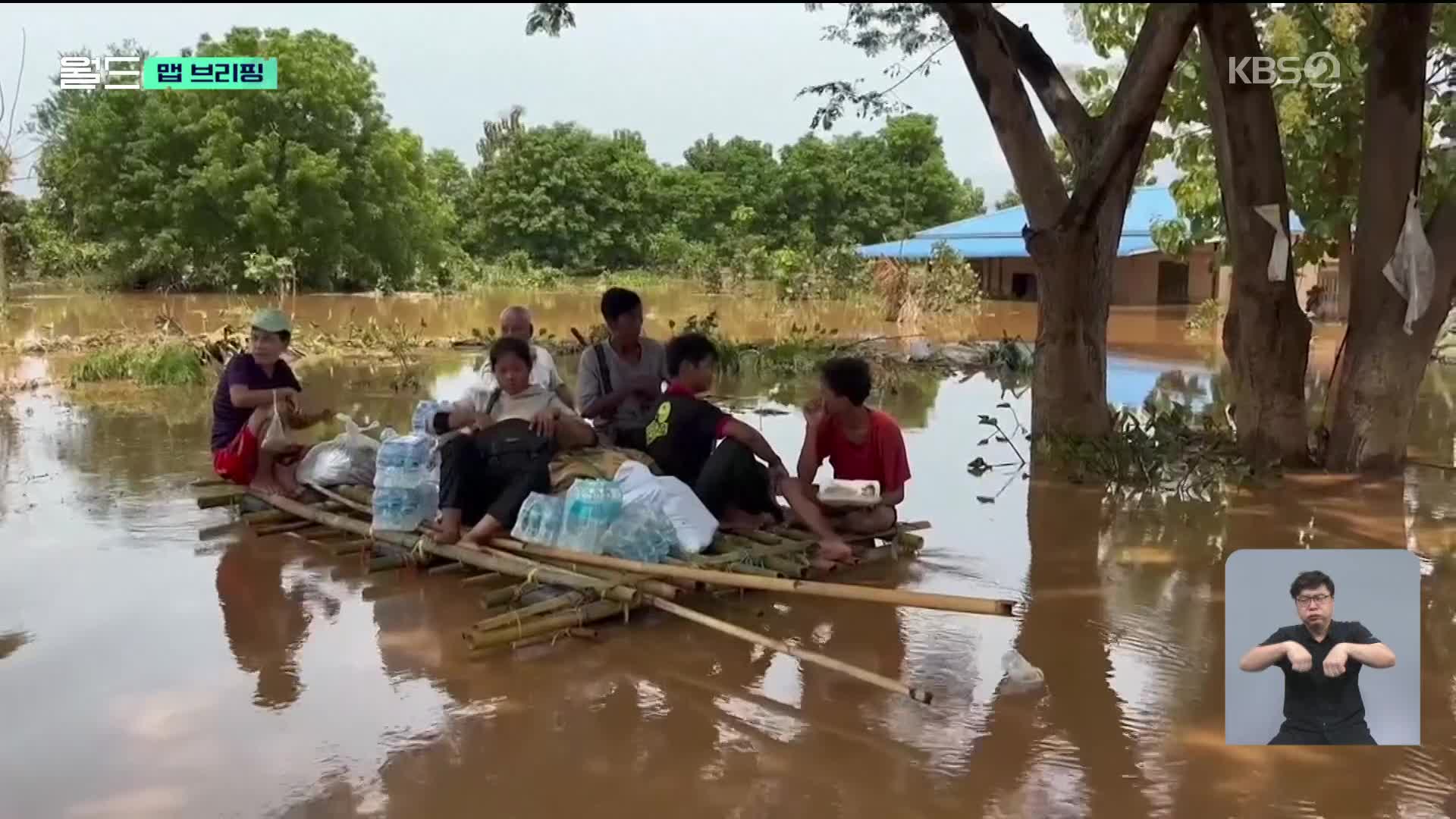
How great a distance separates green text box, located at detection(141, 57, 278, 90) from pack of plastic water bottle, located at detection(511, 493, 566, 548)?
13.0 m

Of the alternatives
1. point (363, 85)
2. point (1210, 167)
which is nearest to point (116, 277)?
point (363, 85)

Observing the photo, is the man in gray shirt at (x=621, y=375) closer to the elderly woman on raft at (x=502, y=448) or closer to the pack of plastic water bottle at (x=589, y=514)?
the elderly woman on raft at (x=502, y=448)

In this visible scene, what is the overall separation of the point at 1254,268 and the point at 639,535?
16.0ft

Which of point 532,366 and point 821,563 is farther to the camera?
point 532,366

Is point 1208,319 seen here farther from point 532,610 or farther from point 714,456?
point 532,610

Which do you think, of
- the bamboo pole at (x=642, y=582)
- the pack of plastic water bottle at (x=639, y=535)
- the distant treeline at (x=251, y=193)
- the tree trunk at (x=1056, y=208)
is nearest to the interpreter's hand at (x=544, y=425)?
the pack of plastic water bottle at (x=639, y=535)

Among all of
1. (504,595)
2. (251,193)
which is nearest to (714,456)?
(504,595)

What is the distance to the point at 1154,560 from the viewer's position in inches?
229

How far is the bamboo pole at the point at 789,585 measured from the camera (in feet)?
11.8

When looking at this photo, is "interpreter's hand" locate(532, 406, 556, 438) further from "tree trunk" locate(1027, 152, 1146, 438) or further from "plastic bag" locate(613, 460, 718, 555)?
"tree trunk" locate(1027, 152, 1146, 438)

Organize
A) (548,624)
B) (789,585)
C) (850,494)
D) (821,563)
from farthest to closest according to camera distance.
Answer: (850,494) < (821,563) < (548,624) < (789,585)

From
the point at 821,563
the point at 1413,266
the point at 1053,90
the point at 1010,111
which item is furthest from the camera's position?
the point at 1053,90

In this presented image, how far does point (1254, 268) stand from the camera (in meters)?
7.54

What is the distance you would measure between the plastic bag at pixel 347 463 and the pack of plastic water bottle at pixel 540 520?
55.3 inches
